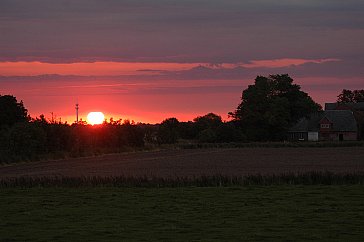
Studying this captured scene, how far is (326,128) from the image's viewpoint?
158m

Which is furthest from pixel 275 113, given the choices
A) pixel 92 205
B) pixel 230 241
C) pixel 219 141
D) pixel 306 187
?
pixel 230 241

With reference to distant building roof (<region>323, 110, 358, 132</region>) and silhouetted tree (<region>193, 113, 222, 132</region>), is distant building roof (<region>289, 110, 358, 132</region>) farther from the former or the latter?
silhouetted tree (<region>193, 113, 222, 132</region>)

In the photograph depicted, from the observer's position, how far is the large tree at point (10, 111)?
9150cm

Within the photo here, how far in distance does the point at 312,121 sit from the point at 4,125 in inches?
3445

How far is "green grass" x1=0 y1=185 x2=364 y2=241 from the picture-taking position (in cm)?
2075

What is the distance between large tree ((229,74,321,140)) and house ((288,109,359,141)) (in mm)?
5595

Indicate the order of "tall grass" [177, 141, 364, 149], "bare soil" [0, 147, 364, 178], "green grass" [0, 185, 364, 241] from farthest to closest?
"tall grass" [177, 141, 364, 149], "bare soil" [0, 147, 364, 178], "green grass" [0, 185, 364, 241]

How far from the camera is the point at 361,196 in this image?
101 feet

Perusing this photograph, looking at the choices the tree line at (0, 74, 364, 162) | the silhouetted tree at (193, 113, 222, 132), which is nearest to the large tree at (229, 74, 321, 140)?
the tree line at (0, 74, 364, 162)

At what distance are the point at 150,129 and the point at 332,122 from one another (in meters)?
40.6

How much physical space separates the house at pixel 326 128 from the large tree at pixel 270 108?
5595 millimetres

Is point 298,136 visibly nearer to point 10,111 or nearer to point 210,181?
point 10,111

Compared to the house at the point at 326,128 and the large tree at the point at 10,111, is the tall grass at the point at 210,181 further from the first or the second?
the house at the point at 326,128

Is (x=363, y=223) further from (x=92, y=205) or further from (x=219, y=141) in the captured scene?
(x=219, y=141)
